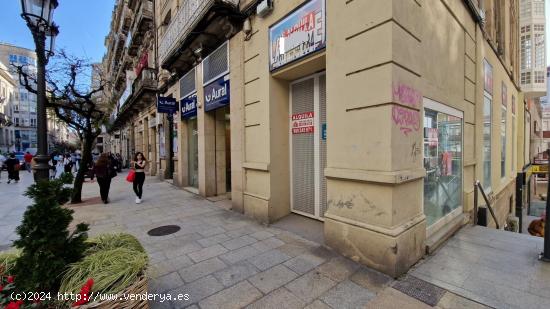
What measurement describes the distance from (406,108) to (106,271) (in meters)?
3.88

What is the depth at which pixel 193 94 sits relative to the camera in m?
9.05

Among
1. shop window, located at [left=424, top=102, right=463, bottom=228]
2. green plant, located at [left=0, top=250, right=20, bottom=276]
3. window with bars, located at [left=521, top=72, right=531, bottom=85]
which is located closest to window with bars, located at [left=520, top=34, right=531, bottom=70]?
window with bars, located at [left=521, top=72, right=531, bottom=85]

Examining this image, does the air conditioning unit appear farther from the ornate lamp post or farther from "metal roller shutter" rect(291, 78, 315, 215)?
the ornate lamp post

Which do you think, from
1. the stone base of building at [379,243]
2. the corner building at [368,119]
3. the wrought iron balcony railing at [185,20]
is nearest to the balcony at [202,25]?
the wrought iron balcony railing at [185,20]

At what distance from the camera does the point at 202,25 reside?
6.91 metres

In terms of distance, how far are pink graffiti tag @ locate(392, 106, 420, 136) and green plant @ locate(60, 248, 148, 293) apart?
3284 mm

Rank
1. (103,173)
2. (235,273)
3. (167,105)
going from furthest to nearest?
1. (167,105)
2. (103,173)
3. (235,273)

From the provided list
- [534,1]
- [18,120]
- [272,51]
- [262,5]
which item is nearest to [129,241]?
[272,51]

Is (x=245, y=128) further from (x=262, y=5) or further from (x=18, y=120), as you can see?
(x=18, y=120)

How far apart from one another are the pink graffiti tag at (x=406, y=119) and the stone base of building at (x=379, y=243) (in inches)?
52.2

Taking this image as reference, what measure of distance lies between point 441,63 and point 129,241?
5.71 metres

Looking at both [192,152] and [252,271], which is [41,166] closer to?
[252,271]

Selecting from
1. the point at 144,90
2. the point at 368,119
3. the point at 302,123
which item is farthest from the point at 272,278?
the point at 144,90

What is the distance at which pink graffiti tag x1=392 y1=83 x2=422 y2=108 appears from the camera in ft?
10.8
